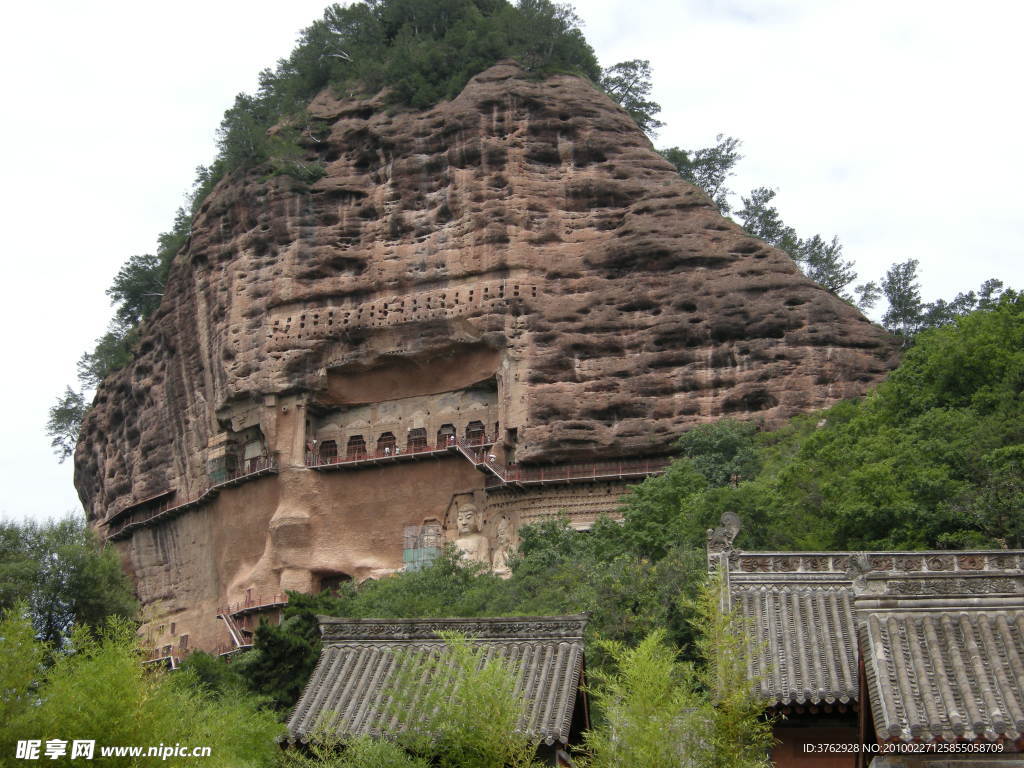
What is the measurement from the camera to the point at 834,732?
1554 centimetres

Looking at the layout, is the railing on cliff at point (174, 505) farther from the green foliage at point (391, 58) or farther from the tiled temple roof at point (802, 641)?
the tiled temple roof at point (802, 641)

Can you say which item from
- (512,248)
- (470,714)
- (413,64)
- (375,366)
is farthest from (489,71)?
(470,714)

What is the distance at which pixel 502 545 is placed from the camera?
41.0 metres

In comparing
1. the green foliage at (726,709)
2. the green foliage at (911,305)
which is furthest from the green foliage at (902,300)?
the green foliage at (726,709)

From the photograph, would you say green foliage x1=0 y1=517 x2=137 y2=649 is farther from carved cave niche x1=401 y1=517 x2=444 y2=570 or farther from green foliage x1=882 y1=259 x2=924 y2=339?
green foliage x1=882 y1=259 x2=924 y2=339

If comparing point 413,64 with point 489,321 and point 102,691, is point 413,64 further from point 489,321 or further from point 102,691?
point 102,691

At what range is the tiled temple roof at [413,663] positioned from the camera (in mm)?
14867

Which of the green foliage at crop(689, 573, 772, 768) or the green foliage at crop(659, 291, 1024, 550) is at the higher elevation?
the green foliage at crop(659, 291, 1024, 550)

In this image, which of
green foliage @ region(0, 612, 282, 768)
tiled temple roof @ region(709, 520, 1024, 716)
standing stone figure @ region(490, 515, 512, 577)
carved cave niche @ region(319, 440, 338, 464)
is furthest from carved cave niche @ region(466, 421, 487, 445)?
green foliage @ region(0, 612, 282, 768)

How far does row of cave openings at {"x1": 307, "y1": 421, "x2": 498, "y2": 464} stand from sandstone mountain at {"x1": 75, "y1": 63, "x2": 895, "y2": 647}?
0.08 meters

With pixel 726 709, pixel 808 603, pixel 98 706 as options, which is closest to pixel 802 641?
pixel 808 603

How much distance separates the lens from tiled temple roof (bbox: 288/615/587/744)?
14.9 metres

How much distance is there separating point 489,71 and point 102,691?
38.8 metres

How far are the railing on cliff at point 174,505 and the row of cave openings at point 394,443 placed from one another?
1.70 metres
